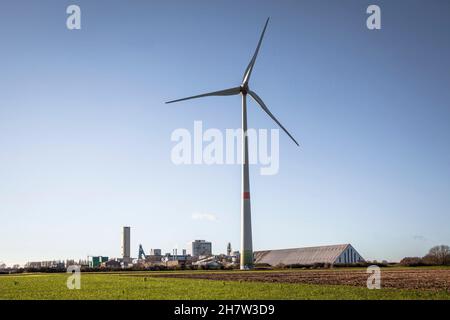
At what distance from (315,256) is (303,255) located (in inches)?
284

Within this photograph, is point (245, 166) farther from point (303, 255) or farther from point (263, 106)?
point (303, 255)

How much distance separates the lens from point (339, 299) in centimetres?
2020

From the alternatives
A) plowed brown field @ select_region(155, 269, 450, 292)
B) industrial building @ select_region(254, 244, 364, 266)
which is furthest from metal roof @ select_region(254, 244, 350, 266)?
plowed brown field @ select_region(155, 269, 450, 292)

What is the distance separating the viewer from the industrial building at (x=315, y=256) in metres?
135

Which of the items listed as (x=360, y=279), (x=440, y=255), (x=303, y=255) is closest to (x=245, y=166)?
(x=360, y=279)

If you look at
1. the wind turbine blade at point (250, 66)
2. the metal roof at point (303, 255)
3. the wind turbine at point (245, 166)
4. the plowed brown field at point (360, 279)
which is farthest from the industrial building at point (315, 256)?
the plowed brown field at point (360, 279)

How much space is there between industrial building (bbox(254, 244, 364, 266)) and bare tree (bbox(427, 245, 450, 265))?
755 inches

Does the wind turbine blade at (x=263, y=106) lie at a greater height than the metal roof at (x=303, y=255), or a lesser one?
greater

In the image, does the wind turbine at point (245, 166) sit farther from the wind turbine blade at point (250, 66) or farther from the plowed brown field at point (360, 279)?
the plowed brown field at point (360, 279)

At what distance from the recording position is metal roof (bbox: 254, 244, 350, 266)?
13700 centimetres

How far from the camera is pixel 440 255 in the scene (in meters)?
123
